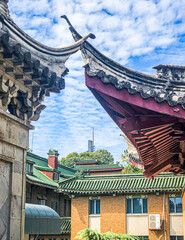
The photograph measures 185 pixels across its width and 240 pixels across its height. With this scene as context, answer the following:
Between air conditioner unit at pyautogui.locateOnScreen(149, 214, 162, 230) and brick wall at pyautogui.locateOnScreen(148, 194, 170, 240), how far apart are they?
0.44 metres

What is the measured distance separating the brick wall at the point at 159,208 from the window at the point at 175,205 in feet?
1.05

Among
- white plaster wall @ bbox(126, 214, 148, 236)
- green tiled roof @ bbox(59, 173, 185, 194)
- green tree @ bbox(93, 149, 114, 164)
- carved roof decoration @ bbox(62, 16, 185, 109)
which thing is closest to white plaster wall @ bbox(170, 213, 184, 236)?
white plaster wall @ bbox(126, 214, 148, 236)

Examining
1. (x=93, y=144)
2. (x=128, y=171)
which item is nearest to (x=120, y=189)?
(x=128, y=171)

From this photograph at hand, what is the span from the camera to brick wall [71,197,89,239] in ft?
94.5

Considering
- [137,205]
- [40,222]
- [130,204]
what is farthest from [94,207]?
[40,222]

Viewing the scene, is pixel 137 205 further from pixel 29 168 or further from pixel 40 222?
pixel 40 222

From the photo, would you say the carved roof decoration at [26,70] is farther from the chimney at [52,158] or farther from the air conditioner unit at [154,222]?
the chimney at [52,158]

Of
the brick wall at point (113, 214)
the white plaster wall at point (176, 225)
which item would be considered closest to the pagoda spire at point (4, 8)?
the brick wall at point (113, 214)

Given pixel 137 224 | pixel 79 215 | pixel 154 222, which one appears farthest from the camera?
pixel 79 215

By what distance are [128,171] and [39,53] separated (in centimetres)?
3358

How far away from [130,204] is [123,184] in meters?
1.70

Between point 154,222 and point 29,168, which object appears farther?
point 29,168

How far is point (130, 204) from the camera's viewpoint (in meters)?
27.9

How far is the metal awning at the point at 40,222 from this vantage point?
7555 millimetres
